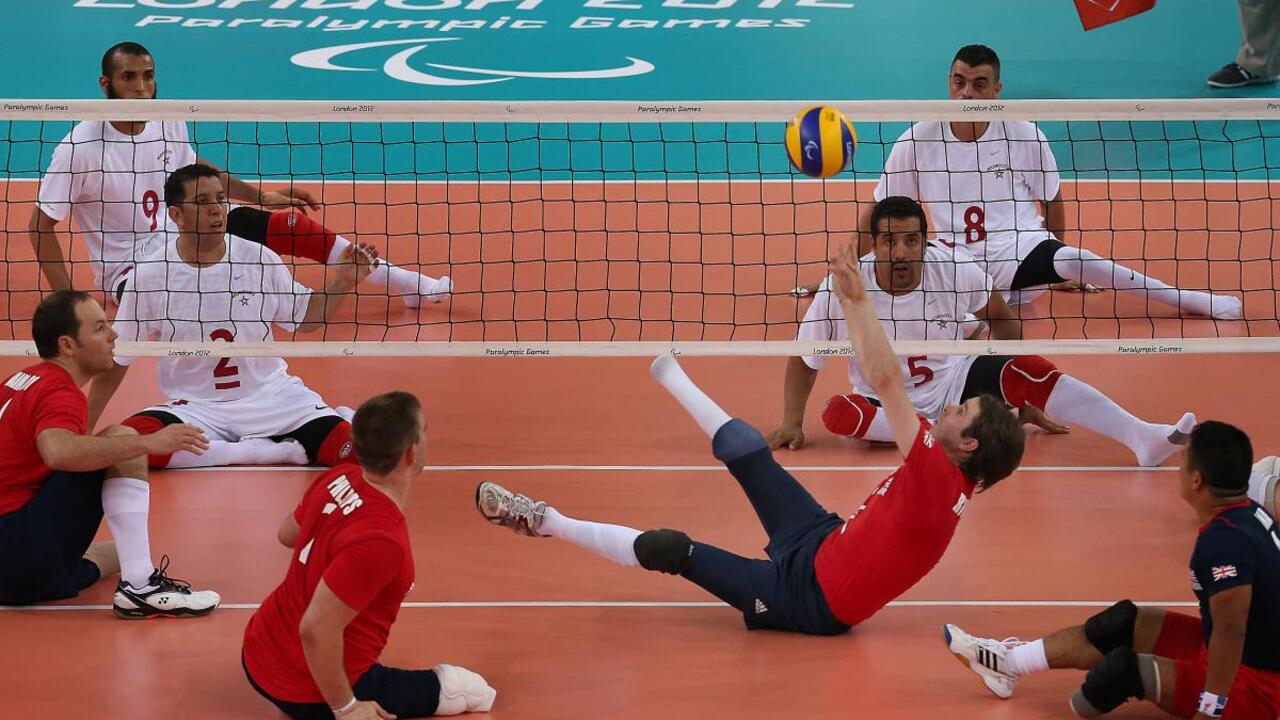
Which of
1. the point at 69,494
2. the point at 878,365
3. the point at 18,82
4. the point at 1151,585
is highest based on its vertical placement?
the point at 18,82

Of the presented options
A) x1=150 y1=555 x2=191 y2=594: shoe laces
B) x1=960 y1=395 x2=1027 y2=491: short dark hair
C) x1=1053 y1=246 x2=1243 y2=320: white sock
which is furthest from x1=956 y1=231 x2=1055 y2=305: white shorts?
x1=150 y1=555 x2=191 y2=594: shoe laces

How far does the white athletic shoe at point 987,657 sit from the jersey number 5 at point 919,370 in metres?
2.55

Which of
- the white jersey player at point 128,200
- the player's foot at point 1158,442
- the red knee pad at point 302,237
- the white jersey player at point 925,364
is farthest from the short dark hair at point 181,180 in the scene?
the player's foot at point 1158,442

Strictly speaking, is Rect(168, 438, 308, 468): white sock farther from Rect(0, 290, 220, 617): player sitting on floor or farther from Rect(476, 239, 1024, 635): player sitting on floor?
Rect(476, 239, 1024, 635): player sitting on floor

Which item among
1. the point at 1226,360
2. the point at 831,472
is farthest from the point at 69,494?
the point at 1226,360

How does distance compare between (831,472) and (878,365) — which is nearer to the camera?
(878,365)

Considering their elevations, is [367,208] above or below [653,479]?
above

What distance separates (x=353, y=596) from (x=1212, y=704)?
8.80 ft

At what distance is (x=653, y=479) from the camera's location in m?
7.55

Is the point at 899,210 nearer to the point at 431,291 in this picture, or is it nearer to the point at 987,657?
the point at 987,657

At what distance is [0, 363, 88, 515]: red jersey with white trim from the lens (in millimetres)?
5961

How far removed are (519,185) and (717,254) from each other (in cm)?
217

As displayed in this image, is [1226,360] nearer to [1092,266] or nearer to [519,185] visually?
[1092,266]

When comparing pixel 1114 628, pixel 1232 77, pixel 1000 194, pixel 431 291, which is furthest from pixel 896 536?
pixel 1232 77
